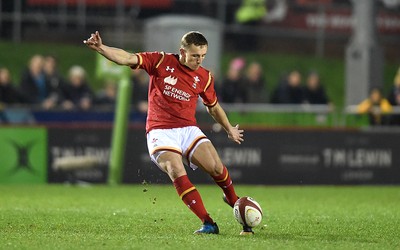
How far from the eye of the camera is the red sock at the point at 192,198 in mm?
12133

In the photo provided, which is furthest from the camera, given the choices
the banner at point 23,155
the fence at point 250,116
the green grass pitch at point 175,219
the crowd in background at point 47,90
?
the crowd in background at point 47,90

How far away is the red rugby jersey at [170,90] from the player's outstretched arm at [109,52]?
32 cm

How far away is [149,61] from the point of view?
12570 millimetres

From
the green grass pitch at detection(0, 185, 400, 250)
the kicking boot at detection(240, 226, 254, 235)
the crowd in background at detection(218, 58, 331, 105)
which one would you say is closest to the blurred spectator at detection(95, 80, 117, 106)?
the crowd in background at detection(218, 58, 331, 105)

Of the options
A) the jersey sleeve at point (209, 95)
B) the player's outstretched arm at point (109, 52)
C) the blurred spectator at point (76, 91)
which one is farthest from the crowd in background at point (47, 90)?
the player's outstretched arm at point (109, 52)

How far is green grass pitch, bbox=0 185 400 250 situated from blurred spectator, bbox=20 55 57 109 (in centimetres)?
248

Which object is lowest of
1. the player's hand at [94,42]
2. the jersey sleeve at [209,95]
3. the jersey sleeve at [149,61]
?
the jersey sleeve at [209,95]

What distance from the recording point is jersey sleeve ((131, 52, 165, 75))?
12469 millimetres

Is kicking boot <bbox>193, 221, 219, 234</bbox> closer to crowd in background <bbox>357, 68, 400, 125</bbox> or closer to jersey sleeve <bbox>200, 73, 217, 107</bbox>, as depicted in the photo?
jersey sleeve <bbox>200, 73, 217, 107</bbox>

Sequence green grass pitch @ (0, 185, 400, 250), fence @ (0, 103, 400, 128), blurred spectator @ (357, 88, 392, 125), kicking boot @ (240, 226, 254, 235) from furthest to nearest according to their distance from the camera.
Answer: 1. blurred spectator @ (357, 88, 392, 125)
2. fence @ (0, 103, 400, 128)
3. kicking boot @ (240, 226, 254, 235)
4. green grass pitch @ (0, 185, 400, 250)

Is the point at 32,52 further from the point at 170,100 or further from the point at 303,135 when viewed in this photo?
the point at 170,100

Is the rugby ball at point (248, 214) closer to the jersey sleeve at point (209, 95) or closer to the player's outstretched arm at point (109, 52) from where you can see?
the jersey sleeve at point (209, 95)

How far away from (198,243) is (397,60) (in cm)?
2397

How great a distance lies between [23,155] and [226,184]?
29.1 ft
